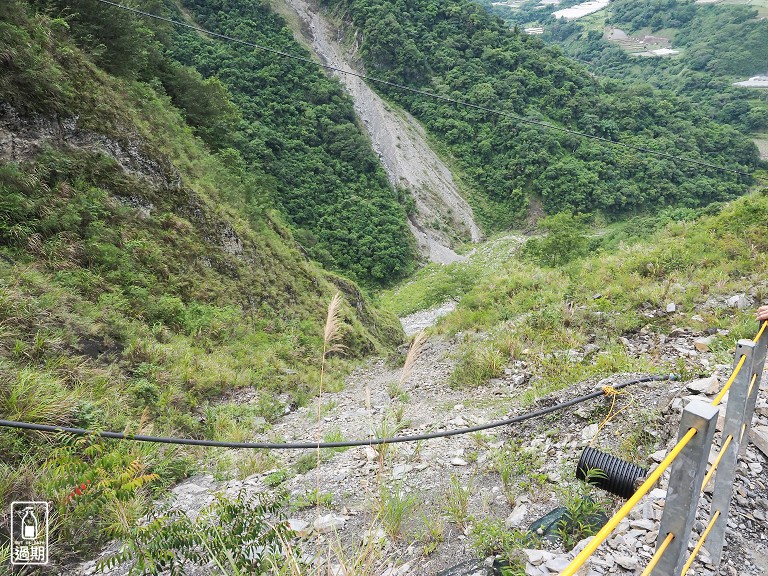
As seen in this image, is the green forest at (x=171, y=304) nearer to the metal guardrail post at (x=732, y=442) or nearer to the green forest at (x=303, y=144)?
the metal guardrail post at (x=732, y=442)

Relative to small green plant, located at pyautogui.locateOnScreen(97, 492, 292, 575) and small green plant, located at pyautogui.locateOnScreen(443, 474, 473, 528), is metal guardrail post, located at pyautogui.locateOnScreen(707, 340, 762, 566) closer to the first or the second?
small green plant, located at pyautogui.locateOnScreen(443, 474, 473, 528)

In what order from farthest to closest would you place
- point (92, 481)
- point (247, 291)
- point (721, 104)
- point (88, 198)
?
point (721, 104), point (247, 291), point (88, 198), point (92, 481)

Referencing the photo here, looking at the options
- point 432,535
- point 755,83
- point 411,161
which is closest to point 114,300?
point 432,535

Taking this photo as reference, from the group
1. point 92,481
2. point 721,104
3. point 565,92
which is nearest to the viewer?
point 92,481

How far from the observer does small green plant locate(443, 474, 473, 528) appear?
10.8 ft

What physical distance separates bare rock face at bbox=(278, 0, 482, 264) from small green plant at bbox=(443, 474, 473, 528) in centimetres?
3620

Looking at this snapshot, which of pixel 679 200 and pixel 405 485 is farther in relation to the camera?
pixel 679 200

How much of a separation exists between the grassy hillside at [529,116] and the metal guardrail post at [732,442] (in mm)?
45895

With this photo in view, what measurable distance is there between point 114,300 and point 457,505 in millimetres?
6381

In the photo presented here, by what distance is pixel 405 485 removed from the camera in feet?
13.1

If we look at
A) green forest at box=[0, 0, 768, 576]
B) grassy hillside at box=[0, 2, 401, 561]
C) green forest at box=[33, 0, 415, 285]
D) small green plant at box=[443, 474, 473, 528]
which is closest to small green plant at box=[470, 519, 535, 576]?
small green plant at box=[443, 474, 473, 528]

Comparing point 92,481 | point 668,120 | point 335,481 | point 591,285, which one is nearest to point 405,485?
point 335,481

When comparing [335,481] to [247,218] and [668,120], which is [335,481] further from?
[668,120]

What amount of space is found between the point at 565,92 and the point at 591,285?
177 ft
